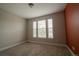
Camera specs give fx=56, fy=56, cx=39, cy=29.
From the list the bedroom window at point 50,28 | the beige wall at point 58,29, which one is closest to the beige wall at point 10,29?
the beige wall at point 58,29

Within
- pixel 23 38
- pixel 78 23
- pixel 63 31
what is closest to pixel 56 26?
pixel 63 31

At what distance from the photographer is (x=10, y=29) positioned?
3.31m

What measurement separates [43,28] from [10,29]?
1953 millimetres

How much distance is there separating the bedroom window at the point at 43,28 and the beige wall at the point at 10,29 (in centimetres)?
90

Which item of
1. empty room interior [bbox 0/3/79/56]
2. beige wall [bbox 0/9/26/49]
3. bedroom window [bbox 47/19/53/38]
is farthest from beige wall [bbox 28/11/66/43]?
beige wall [bbox 0/9/26/49]

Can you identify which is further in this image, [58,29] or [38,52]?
[58,29]

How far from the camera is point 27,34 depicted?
343 centimetres

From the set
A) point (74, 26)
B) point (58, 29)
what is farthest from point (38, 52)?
point (74, 26)

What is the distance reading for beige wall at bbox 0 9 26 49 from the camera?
293cm

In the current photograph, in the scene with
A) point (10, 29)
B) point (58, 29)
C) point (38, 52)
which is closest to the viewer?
point (38, 52)

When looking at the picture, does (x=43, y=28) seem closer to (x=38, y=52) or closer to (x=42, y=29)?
(x=42, y=29)

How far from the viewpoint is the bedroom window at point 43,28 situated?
3.12 metres

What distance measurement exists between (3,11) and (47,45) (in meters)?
3.08

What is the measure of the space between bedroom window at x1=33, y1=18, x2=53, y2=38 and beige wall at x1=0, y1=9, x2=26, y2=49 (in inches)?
35.5
